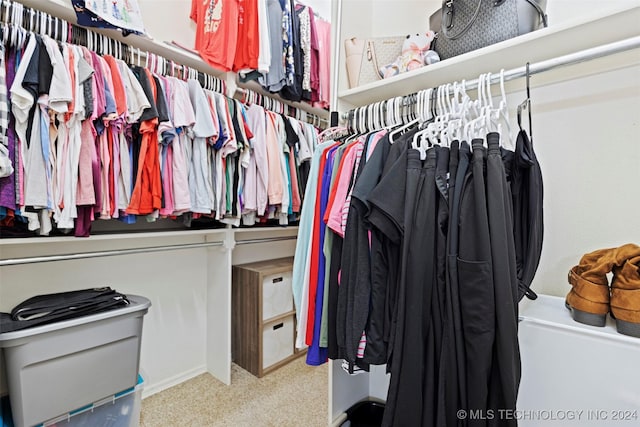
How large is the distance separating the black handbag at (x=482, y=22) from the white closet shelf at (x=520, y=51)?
0.06 metres

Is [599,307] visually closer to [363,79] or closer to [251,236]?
[363,79]

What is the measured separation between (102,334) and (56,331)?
0.51 ft

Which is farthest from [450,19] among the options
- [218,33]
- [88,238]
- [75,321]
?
[75,321]

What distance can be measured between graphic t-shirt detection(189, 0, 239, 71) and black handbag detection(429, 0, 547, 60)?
119 cm

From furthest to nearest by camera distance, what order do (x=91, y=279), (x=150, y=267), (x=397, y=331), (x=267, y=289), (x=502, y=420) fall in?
(x=267, y=289) → (x=150, y=267) → (x=91, y=279) → (x=397, y=331) → (x=502, y=420)

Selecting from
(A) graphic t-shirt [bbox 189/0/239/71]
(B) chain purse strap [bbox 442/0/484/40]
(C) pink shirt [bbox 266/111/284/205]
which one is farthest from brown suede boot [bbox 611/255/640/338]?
(A) graphic t-shirt [bbox 189/0/239/71]

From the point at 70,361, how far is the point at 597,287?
1.74 meters

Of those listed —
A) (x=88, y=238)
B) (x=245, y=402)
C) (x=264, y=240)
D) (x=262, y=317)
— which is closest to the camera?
(x=88, y=238)

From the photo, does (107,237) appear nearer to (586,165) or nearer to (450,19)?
(450,19)

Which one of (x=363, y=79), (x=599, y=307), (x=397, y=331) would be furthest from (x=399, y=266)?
(x=363, y=79)

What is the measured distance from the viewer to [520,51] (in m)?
0.92

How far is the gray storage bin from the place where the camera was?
3.53ft

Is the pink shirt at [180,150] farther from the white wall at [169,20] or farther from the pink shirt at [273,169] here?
the white wall at [169,20]

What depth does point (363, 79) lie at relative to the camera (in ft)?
4.25
